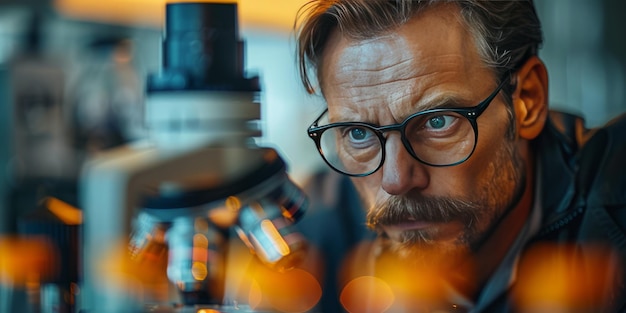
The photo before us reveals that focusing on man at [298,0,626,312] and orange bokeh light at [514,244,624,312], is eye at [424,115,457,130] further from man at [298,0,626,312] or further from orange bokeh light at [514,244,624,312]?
orange bokeh light at [514,244,624,312]

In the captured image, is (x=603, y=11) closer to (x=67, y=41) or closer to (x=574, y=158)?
(x=574, y=158)

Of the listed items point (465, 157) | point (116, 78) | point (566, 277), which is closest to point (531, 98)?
point (465, 157)

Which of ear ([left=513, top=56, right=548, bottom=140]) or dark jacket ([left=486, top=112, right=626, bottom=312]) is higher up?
ear ([left=513, top=56, right=548, bottom=140])

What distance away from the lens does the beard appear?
0.94 metres

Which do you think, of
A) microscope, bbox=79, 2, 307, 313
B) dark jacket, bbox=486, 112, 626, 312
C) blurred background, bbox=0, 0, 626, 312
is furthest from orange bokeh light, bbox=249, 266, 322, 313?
dark jacket, bbox=486, 112, 626, 312

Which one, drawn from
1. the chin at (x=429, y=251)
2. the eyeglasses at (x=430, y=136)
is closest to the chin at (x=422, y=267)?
the chin at (x=429, y=251)

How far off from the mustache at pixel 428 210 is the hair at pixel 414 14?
5.3 inches

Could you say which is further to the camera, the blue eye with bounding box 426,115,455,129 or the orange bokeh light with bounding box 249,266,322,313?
the orange bokeh light with bounding box 249,266,322,313

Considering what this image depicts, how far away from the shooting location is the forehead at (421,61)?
2.98 feet

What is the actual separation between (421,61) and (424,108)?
5 centimetres

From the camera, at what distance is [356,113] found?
3.07 feet

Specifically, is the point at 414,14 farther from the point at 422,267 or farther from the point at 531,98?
the point at 422,267

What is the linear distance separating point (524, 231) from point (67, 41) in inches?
27.3

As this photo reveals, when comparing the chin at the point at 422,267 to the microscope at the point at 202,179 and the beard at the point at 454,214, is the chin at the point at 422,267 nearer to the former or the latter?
the beard at the point at 454,214
